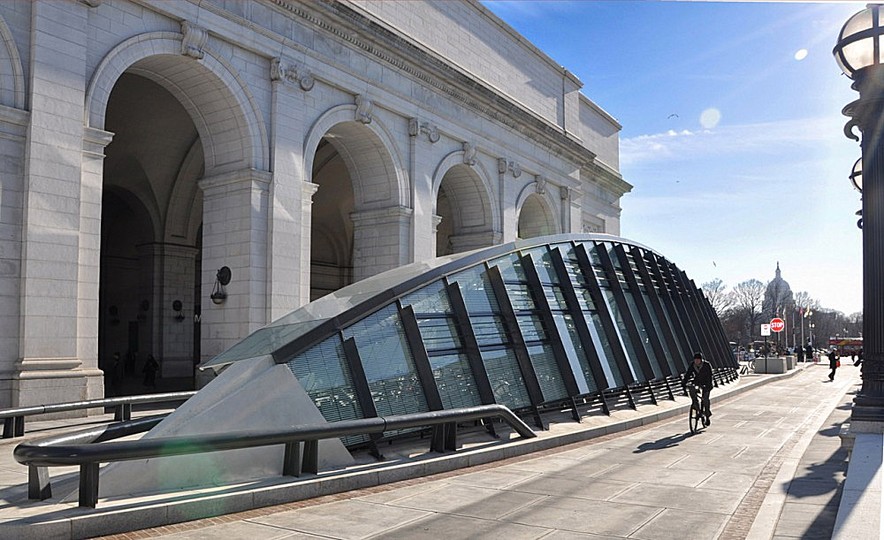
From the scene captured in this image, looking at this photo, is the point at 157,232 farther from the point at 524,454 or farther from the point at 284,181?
the point at 524,454

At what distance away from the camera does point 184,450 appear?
704cm

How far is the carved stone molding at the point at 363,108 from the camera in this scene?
77.1 feet

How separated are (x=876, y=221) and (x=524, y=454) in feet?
19.0

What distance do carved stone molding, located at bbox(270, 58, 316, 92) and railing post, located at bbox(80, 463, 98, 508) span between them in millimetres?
15712

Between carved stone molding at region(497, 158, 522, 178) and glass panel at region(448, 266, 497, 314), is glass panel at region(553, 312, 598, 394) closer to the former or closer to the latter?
glass panel at region(448, 266, 497, 314)

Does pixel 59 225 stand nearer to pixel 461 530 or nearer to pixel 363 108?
pixel 363 108

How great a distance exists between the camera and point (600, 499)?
319 inches

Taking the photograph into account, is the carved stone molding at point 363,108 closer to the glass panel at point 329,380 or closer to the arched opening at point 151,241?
the arched opening at point 151,241

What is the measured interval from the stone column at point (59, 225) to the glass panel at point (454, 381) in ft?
28.2

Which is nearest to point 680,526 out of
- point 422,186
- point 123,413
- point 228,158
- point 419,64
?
point 123,413

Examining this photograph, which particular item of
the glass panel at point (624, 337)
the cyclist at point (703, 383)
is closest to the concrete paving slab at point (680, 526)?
the cyclist at point (703, 383)

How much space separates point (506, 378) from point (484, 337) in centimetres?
80

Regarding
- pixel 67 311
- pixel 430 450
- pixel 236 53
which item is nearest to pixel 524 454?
pixel 430 450

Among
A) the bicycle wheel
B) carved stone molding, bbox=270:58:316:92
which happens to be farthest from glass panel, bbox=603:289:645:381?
carved stone molding, bbox=270:58:316:92
